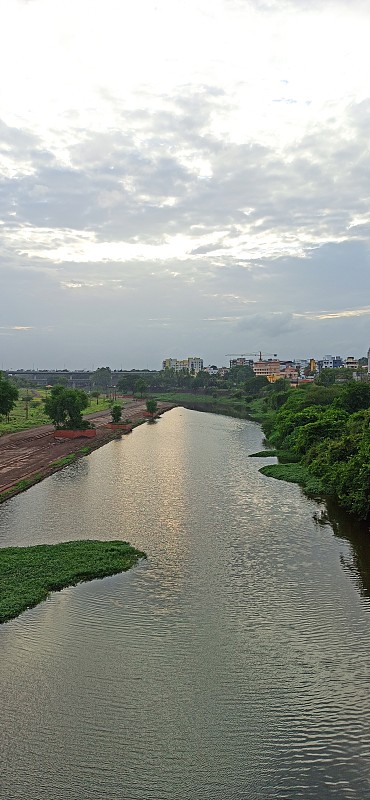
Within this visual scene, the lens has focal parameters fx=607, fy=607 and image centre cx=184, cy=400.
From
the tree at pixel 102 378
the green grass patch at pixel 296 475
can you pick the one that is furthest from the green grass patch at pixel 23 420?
the tree at pixel 102 378

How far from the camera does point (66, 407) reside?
4928 centimetres

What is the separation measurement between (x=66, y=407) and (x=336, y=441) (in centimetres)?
2646

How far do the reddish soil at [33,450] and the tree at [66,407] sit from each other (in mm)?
1718

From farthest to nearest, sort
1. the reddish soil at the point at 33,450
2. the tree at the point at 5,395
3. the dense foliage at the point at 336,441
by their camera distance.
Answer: the tree at the point at 5,395 → the reddish soil at the point at 33,450 → the dense foliage at the point at 336,441

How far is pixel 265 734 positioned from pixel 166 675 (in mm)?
2351

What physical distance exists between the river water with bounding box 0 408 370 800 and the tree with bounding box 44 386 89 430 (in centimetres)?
2734

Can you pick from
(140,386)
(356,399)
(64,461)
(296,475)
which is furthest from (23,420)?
(140,386)

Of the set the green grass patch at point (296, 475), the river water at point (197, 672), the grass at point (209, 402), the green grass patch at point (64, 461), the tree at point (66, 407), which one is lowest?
the river water at point (197, 672)

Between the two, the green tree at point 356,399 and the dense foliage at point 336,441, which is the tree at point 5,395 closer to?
the dense foliage at point 336,441

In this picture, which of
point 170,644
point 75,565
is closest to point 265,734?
point 170,644

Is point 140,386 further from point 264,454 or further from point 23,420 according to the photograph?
point 264,454

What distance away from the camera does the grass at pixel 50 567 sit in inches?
575

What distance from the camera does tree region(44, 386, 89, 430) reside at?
49344 millimetres

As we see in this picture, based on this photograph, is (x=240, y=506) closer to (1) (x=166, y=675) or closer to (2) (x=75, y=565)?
(2) (x=75, y=565)
